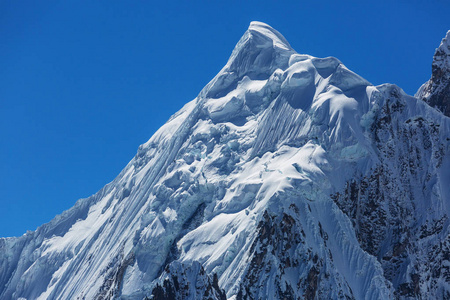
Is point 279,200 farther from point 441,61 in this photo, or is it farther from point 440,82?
point 441,61

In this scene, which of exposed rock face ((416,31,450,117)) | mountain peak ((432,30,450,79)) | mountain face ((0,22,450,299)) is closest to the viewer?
mountain face ((0,22,450,299))

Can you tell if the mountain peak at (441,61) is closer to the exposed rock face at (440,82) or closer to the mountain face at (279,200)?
the exposed rock face at (440,82)

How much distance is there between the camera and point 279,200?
126500mm

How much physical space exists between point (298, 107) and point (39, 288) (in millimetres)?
58443

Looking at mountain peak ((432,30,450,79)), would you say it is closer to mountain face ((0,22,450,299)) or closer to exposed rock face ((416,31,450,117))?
exposed rock face ((416,31,450,117))

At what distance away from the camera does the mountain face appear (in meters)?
122

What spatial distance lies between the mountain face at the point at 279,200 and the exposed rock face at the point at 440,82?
26cm

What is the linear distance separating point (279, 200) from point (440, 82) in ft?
184

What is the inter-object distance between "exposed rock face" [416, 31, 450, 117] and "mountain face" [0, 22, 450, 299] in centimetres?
26

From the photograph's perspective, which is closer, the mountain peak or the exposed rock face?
the exposed rock face

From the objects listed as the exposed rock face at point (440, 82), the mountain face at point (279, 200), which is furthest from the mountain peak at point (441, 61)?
the mountain face at point (279, 200)

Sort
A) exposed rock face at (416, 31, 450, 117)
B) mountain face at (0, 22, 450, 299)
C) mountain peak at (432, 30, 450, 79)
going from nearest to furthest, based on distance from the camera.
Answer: mountain face at (0, 22, 450, 299)
exposed rock face at (416, 31, 450, 117)
mountain peak at (432, 30, 450, 79)

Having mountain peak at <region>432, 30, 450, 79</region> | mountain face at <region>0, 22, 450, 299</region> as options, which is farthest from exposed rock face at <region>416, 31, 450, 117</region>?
mountain face at <region>0, 22, 450, 299</region>

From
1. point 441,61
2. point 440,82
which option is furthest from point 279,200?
point 441,61
